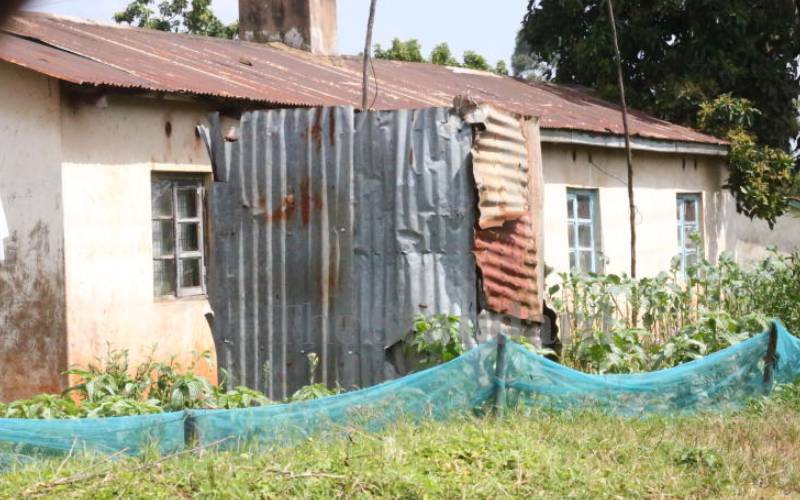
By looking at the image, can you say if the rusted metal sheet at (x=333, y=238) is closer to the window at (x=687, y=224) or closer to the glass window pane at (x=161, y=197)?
the glass window pane at (x=161, y=197)

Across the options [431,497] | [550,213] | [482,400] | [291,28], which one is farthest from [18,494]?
[291,28]

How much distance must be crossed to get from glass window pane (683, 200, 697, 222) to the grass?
10686mm

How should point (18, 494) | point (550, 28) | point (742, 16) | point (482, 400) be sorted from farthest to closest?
1. point (550, 28)
2. point (742, 16)
3. point (482, 400)
4. point (18, 494)

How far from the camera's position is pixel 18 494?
4352 millimetres

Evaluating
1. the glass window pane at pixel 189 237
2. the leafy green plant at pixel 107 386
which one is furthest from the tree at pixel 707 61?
the leafy green plant at pixel 107 386

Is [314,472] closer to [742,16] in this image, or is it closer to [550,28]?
[742,16]

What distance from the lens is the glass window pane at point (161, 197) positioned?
10320 mm

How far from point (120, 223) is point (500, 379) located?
183 inches

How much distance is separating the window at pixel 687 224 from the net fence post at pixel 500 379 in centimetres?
1075

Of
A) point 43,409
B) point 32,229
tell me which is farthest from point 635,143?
point 43,409

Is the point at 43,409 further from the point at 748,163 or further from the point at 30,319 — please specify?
the point at 748,163

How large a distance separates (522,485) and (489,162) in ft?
9.21

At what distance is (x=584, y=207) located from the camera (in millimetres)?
15180

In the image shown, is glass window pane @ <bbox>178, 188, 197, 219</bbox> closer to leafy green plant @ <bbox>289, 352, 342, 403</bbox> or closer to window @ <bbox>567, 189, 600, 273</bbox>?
leafy green plant @ <bbox>289, 352, 342, 403</bbox>
